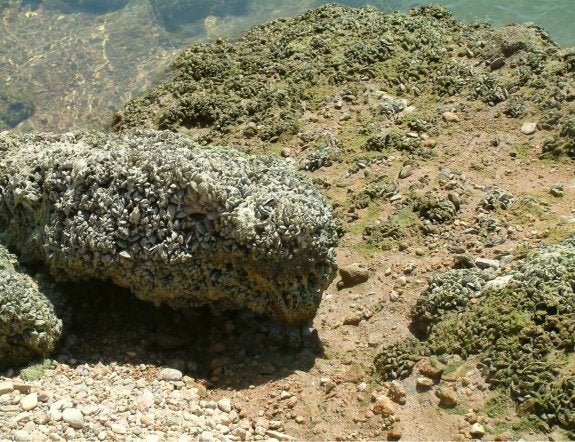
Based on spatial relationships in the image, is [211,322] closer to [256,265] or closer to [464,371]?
[256,265]

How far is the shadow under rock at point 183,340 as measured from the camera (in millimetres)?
6434

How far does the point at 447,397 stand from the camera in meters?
5.59

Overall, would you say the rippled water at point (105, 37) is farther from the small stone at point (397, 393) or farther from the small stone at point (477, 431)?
the small stone at point (477, 431)

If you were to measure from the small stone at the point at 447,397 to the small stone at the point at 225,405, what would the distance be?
62.8 inches

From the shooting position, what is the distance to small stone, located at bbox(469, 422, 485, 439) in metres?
5.26

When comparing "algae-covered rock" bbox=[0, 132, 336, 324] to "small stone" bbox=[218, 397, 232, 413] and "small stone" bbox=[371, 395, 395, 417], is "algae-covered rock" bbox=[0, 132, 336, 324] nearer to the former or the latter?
"small stone" bbox=[218, 397, 232, 413]

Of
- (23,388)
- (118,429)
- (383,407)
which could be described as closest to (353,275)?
(383,407)

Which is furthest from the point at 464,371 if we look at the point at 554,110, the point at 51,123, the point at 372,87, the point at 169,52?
the point at 169,52

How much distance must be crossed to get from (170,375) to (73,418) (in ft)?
2.96

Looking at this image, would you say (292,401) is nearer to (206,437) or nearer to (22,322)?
(206,437)

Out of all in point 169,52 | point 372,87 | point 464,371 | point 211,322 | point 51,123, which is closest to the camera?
point 464,371

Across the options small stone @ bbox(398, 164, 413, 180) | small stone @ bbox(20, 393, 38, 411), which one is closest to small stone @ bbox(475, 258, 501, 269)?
small stone @ bbox(398, 164, 413, 180)

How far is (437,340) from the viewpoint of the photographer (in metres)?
6.18

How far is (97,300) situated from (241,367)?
1.54 metres
